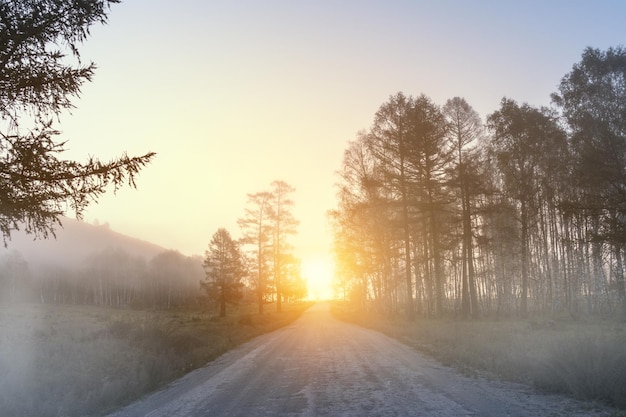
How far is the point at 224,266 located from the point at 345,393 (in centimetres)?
4099

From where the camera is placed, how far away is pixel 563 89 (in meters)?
23.9

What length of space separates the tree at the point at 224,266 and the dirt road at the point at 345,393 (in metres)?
34.5

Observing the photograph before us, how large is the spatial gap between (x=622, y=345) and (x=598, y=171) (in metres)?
11.4

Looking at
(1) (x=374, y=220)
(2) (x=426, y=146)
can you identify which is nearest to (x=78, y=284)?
(1) (x=374, y=220)

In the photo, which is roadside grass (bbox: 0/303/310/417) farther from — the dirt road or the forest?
the forest

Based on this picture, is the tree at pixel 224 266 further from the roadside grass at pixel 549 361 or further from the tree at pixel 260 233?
the roadside grass at pixel 549 361

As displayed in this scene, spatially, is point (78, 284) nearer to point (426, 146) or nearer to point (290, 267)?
point (290, 267)

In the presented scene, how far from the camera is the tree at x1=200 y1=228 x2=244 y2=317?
1896 inches

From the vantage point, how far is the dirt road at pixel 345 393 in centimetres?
743

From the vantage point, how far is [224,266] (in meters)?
48.4

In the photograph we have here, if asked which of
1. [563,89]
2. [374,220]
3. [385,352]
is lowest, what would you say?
[385,352]

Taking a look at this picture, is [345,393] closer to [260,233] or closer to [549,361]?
[549,361]

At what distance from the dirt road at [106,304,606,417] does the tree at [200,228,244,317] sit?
34.5m

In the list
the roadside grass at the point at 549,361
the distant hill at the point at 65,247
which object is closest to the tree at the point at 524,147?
the roadside grass at the point at 549,361
